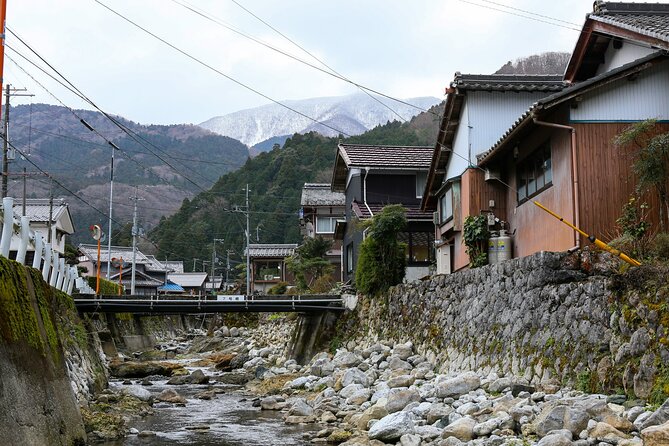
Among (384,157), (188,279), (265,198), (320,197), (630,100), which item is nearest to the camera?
(630,100)

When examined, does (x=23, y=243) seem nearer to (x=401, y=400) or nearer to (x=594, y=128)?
(x=401, y=400)

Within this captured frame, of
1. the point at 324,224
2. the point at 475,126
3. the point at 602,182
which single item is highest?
the point at 475,126

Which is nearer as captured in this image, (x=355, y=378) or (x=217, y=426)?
(x=217, y=426)

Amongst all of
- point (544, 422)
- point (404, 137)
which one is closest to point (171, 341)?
point (404, 137)

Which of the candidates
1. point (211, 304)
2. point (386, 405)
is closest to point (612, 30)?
point (386, 405)

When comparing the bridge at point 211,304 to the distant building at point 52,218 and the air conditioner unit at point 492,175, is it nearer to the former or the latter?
the air conditioner unit at point 492,175

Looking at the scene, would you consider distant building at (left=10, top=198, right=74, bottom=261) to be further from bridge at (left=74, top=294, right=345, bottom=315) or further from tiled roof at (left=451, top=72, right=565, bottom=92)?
tiled roof at (left=451, top=72, right=565, bottom=92)

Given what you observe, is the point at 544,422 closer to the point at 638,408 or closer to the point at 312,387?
the point at 638,408

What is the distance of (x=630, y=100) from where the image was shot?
1675cm

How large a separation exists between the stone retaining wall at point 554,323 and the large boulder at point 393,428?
269 centimetres

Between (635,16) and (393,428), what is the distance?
40.7 ft

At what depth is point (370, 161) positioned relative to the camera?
36.9m

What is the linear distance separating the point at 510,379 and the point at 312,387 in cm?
1005

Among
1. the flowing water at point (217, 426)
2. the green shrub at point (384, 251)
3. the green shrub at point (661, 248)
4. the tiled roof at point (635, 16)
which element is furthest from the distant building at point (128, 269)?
the green shrub at point (661, 248)
